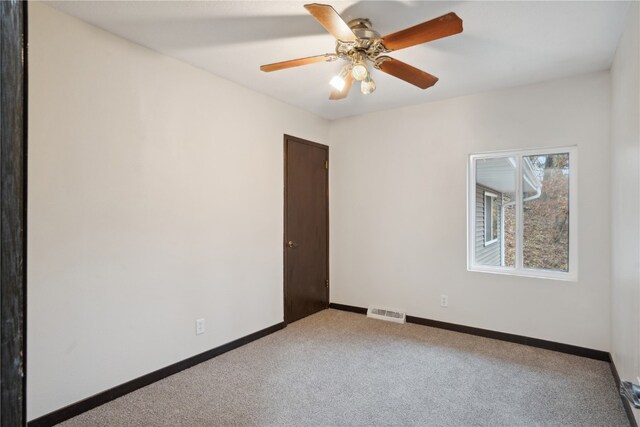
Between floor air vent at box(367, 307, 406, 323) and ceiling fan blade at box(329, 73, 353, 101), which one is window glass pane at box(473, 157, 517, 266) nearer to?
floor air vent at box(367, 307, 406, 323)

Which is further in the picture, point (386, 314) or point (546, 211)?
point (386, 314)

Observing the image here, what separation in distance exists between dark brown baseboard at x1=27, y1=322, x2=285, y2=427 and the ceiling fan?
2399mm

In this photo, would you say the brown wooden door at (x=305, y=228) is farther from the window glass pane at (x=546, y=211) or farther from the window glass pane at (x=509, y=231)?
the window glass pane at (x=546, y=211)

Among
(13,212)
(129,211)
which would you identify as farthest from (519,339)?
(13,212)

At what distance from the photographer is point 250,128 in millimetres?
3541

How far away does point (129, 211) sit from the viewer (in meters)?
2.53

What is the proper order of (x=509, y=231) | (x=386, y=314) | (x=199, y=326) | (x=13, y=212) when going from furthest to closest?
(x=386, y=314)
(x=509, y=231)
(x=199, y=326)
(x=13, y=212)

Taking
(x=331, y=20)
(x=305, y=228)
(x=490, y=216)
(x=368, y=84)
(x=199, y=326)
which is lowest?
(x=199, y=326)

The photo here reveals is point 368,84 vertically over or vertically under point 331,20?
under

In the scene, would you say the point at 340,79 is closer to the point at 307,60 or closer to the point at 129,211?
the point at 307,60

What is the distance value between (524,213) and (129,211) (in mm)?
3565

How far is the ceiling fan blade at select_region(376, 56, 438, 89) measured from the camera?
2303 mm

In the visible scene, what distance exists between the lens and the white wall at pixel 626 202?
1965 millimetres

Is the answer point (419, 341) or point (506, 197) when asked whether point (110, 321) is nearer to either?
point (419, 341)
